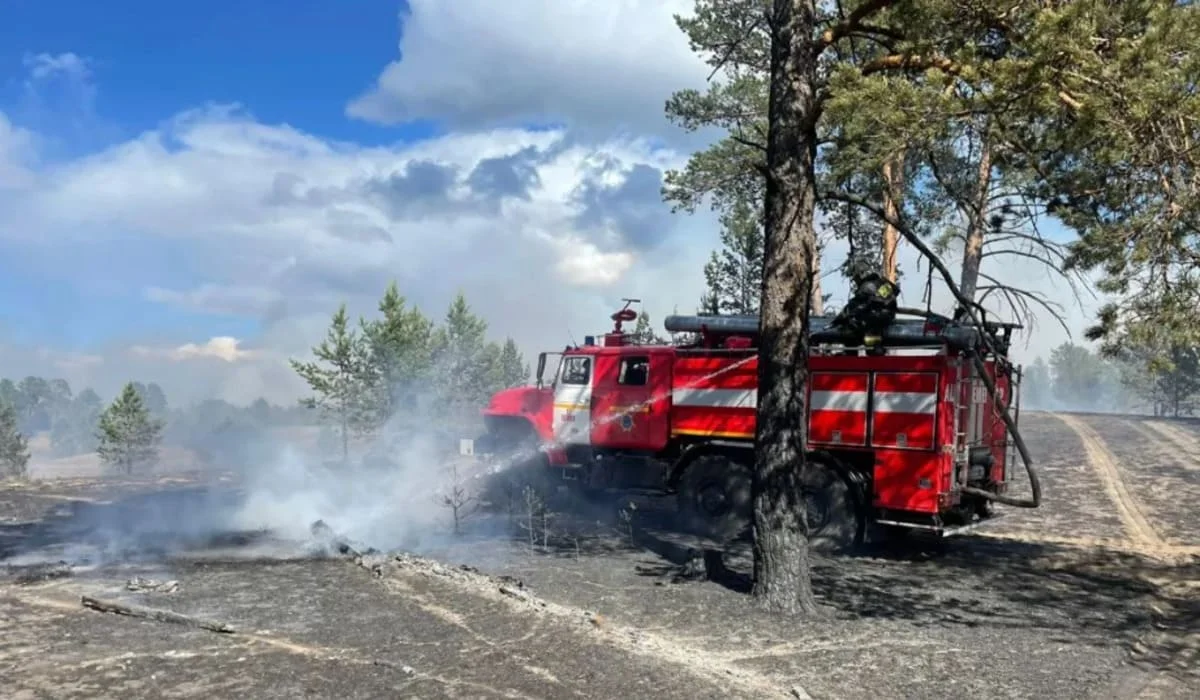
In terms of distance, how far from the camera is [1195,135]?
20.8 ft

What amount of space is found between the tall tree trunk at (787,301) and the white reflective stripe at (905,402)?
3.37m

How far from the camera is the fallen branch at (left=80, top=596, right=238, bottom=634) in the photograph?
7.33 metres

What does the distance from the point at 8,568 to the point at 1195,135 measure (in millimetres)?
12477

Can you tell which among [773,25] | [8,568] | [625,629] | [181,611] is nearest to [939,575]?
[625,629]

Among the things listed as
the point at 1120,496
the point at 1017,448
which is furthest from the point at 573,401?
the point at 1120,496

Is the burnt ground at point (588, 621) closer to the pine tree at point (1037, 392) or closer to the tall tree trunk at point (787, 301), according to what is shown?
the tall tree trunk at point (787, 301)

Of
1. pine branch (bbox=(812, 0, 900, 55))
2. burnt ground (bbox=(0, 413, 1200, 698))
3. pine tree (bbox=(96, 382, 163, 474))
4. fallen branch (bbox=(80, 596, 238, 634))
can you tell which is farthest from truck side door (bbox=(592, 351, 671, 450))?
pine tree (bbox=(96, 382, 163, 474))

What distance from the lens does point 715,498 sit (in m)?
13.2

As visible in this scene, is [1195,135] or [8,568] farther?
[8,568]

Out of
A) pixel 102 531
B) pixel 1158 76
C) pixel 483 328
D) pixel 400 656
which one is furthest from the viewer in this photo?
pixel 483 328

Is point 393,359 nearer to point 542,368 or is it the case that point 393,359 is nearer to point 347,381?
point 347,381

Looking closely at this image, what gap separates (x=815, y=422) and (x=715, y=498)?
203cm

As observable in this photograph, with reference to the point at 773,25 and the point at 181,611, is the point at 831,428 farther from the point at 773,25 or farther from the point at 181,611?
the point at 181,611

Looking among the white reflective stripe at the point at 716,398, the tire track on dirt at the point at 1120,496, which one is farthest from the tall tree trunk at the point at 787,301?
the tire track on dirt at the point at 1120,496
